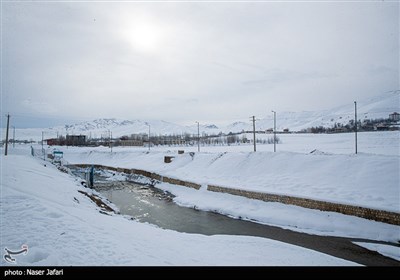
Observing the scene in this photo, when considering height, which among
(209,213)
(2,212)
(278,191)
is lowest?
(209,213)

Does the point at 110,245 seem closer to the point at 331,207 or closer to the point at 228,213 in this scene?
the point at 228,213

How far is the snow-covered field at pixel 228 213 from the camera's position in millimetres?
6270

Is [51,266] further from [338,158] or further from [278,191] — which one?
[338,158]

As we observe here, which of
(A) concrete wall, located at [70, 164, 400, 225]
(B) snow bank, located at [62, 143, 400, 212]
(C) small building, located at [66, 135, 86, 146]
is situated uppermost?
(C) small building, located at [66, 135, 86, 146]

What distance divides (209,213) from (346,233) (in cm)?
708

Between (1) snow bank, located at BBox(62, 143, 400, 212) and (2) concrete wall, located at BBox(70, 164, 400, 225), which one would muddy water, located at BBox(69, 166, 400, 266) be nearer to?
(2) concrete wall, located at BBox(70, 164, 400, 225)

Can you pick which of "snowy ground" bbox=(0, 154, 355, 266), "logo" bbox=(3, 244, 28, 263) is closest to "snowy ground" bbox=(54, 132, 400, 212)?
"snowy ground" bbox=(0, 154, 355, 266)

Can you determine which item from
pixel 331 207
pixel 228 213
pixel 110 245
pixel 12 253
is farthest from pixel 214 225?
pixel 12 253

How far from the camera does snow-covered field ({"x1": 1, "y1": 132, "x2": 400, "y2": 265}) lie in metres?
6.27

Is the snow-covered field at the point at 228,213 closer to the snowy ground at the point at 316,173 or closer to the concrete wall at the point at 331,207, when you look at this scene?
the snowy ground at the point at 316,173

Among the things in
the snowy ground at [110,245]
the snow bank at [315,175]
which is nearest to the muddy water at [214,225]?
the snowy ground at [110,245]
